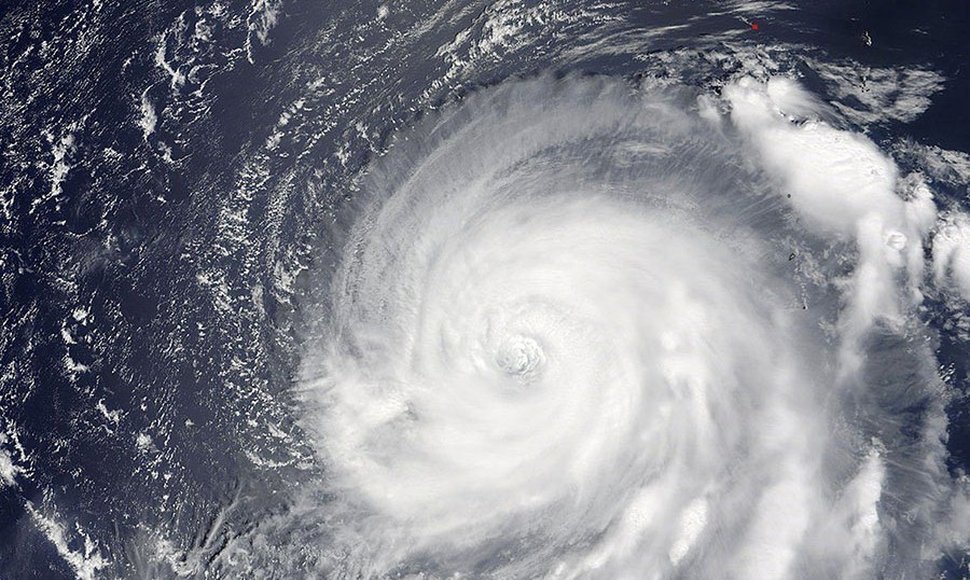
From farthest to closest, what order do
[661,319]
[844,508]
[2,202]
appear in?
1. [2,202]
2. [661,319]
3. [844,508]

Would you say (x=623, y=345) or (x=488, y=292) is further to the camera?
(x=488, y=292)

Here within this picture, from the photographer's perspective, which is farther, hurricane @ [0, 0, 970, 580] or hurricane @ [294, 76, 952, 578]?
hurricane @ [0, 0, 970, 580]

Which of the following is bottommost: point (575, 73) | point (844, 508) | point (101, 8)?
point (844, 508)

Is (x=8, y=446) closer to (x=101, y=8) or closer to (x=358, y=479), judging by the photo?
(x=358, y=479)

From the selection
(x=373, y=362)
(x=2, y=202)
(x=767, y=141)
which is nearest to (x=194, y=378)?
(x=373, y=362)

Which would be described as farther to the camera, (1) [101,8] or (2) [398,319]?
(1) [101,8]

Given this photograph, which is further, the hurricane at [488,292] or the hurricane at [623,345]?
the hurricane at [488,292]

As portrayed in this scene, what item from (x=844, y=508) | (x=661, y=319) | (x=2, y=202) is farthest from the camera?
(x=2, y=202)

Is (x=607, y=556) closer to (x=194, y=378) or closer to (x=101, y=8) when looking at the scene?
(x=194, y=378)

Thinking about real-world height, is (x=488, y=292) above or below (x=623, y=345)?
above

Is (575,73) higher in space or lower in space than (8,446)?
higher
